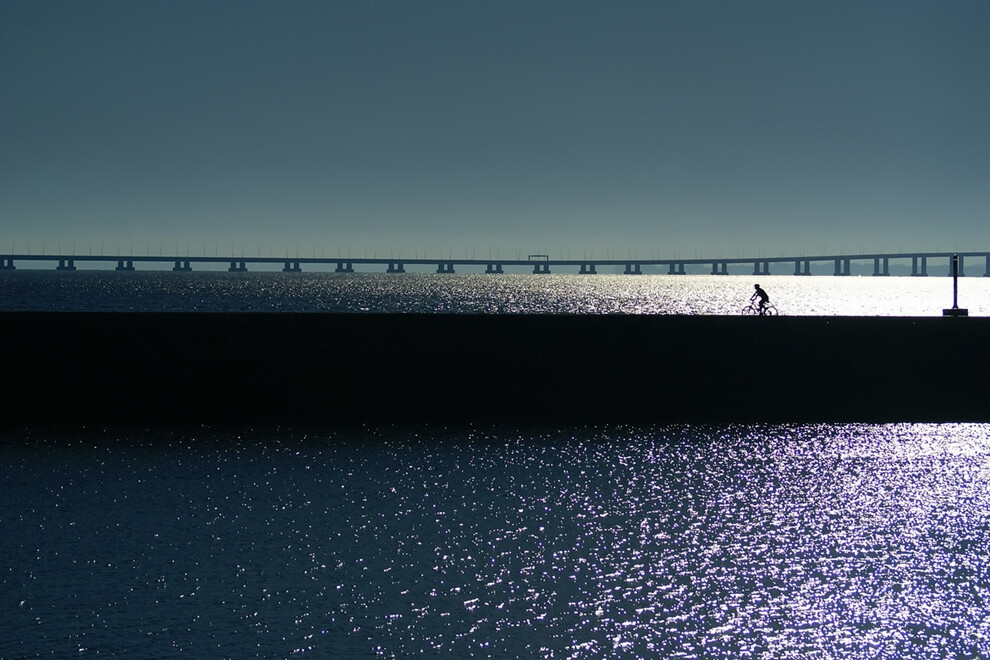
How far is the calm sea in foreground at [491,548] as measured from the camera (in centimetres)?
1625

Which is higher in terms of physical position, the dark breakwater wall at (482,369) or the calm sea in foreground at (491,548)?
the dark breakwater wall at (482,369)

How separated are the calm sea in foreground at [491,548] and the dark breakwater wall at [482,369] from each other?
13.0ft

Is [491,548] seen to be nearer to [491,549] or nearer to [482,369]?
[491,549]

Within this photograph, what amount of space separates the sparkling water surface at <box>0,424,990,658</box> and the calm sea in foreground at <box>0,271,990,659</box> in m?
0.06

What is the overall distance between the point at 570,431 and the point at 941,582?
17947 millimetres

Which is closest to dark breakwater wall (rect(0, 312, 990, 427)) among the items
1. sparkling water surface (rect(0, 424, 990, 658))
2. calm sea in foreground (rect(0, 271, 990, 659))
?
calm sea in foreground (rect(0, 271, 990, 659))

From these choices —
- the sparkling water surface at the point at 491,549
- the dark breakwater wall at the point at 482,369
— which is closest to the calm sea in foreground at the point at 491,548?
the sparkling water surface at the point at 491,549

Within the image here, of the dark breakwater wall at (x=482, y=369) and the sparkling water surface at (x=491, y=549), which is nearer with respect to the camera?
the sparkling water surface at (x=491, y=549)

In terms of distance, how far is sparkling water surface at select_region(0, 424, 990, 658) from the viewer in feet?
53.3

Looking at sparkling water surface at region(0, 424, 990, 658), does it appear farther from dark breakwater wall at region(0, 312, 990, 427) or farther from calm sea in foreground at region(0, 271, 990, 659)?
dark breakwater wall at region(0, 312, 990, 427)

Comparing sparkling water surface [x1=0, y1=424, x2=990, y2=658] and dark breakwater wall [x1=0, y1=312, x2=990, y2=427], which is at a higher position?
dark breakwater wall [x1=0, y1=312, x2=990, y2=427]

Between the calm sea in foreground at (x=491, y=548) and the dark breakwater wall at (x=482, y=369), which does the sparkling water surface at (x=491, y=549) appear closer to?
the calm sea in foreground at (x=491, y=548)

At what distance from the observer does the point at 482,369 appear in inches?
1542

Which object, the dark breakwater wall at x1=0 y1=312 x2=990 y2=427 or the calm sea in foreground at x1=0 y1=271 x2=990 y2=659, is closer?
the calm sea in foreground at x1=0 y1=271 x2=990 y2=659
